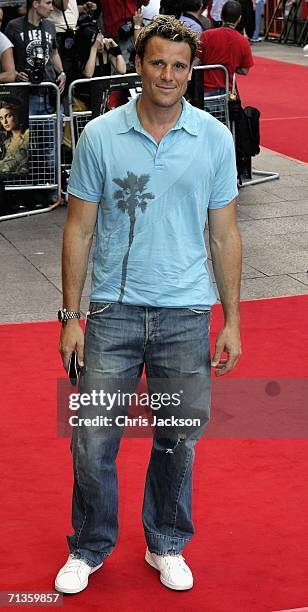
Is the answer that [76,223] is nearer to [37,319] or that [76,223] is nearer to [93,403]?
[93,403]

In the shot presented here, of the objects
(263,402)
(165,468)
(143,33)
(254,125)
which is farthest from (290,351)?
(254,125)

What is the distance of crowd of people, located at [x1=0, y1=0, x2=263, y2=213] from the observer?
36.7ft

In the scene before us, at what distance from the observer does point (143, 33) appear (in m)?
4.30

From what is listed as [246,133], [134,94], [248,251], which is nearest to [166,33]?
[248,251]

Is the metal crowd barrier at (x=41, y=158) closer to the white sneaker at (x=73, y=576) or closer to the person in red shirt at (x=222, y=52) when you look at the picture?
the person in red shirt at (x=222, y=52)

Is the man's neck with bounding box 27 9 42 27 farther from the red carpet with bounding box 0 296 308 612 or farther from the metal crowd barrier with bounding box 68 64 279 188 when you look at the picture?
the red carpet with bounding box 0 296 308 612

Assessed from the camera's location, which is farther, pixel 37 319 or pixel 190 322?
pixel 37 319

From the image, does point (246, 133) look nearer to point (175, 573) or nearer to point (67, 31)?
point (67, 31)

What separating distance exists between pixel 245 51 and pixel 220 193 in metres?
8.02

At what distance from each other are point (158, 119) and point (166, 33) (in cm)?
31

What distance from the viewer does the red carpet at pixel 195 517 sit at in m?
4.68

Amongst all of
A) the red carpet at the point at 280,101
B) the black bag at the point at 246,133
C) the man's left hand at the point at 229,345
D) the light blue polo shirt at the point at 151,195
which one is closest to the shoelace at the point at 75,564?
the man's left hand at the point at 229,345

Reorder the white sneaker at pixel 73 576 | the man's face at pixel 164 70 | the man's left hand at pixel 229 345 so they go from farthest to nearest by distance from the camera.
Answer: the white sneaker at pixel 73 576 → the man's left hand at pixel 229 345 → the man's face at pixel 164 70

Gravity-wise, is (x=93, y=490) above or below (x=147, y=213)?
below
